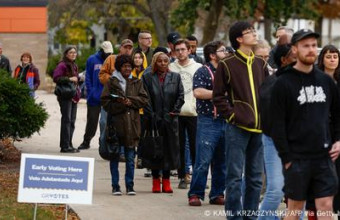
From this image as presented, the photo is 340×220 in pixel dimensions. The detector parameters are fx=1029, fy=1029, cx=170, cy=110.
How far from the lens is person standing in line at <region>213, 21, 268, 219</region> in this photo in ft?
33.0

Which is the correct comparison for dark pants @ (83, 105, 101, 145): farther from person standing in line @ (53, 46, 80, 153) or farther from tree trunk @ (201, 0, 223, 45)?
tree trunk @ (201, 0, 223, 45)

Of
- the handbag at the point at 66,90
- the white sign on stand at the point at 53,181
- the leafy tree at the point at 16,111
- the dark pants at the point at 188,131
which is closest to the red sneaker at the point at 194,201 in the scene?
the dark pants at the point at 188,131

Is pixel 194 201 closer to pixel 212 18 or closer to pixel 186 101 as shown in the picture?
pixel 186 101

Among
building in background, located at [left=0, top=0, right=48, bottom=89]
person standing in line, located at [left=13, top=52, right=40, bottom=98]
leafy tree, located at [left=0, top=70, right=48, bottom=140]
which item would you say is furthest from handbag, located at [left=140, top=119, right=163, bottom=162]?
building in background, located at [left=0, top=0, right=48, bottom=89]

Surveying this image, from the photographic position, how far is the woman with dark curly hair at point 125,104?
12.7 m

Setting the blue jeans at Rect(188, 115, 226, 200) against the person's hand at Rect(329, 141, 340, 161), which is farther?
the blue jeans at Rect(188, 115, 226, 200)

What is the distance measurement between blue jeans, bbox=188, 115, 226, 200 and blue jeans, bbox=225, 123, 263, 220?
163cm

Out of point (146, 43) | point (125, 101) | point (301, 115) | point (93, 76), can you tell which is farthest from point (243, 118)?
point (93, 76)

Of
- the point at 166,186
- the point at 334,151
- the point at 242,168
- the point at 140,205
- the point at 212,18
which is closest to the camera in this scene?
the point at 334,151

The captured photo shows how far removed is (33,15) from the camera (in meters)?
43.4

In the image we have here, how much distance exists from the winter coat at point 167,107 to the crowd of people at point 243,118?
13 millimetres

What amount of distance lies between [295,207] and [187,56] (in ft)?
18.2

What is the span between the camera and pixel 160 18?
48562 millimetres

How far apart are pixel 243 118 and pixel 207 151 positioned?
6.36 feet
